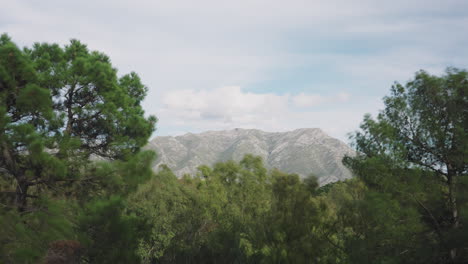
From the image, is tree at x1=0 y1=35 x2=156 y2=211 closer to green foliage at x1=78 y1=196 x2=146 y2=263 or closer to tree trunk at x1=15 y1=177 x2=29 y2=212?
tree trunk at x1=15 y1=177 x2=29 y2=212

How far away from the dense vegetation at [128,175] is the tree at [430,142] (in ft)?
0.15

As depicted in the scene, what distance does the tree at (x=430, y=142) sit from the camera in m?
14.8

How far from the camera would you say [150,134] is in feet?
45.8

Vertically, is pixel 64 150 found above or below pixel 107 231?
above

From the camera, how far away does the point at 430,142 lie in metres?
15.7

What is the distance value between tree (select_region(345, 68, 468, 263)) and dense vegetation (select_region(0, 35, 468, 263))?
0.05 metres

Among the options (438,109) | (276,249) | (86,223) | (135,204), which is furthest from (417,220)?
(135,204)

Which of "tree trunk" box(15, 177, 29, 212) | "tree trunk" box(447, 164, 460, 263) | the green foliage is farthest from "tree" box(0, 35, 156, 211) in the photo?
"tree trunk" box(447, 164, 460, 263)

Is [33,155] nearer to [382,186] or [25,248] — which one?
[25,248]

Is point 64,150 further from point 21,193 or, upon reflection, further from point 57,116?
point 21,193

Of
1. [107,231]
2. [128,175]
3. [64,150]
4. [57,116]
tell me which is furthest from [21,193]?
[128,175]

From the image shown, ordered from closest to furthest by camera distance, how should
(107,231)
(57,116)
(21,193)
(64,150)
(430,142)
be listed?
(64,150) → (21,193) → (57,116) → (107,231) → (430,142)

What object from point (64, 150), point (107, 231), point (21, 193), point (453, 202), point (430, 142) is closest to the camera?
point (64, 150)

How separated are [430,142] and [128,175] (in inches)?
488
